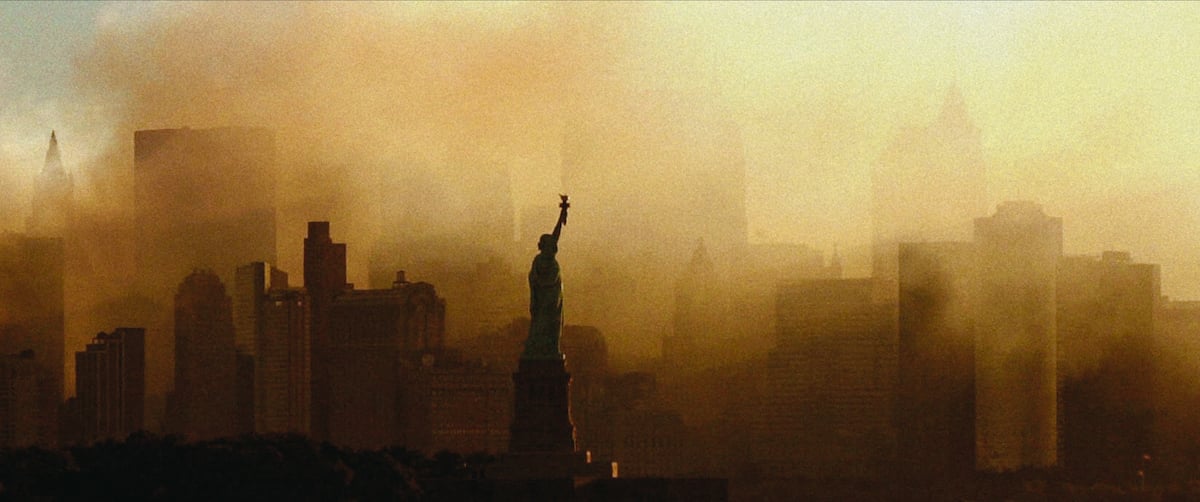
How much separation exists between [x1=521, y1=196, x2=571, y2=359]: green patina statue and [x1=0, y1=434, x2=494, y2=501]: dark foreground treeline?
3.63 m

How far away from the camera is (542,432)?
226 feet

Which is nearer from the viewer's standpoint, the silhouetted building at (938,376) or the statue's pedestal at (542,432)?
the statue's pedestal at (542,432)

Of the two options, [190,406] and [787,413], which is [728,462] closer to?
[787,413]

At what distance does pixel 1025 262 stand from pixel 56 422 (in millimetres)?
62626

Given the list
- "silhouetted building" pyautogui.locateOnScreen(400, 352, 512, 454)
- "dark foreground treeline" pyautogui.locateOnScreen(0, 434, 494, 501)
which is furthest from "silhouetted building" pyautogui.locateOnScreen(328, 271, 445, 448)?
"dark foreground treeline" pyautogui.locateOnScreen(0, 434, 494, 501)

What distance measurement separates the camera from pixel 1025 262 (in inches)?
7106

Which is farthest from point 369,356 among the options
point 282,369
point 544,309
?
point 544,309

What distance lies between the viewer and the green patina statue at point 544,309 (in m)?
69.2

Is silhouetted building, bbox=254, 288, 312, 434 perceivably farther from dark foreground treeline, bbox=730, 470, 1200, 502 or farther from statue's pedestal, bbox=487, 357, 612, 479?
statue's pedestal, bbox=487, 357, 612, 479

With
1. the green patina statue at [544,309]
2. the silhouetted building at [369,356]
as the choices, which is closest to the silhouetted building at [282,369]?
the silhouetted building at [369,356]

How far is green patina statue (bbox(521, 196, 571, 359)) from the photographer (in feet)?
227

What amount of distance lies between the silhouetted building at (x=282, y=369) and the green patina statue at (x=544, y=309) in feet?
357

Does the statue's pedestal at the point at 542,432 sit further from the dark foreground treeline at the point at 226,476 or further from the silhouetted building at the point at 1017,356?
the silhouetted building at the point at 1017,356

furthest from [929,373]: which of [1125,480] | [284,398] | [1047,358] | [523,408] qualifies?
[523,408]
